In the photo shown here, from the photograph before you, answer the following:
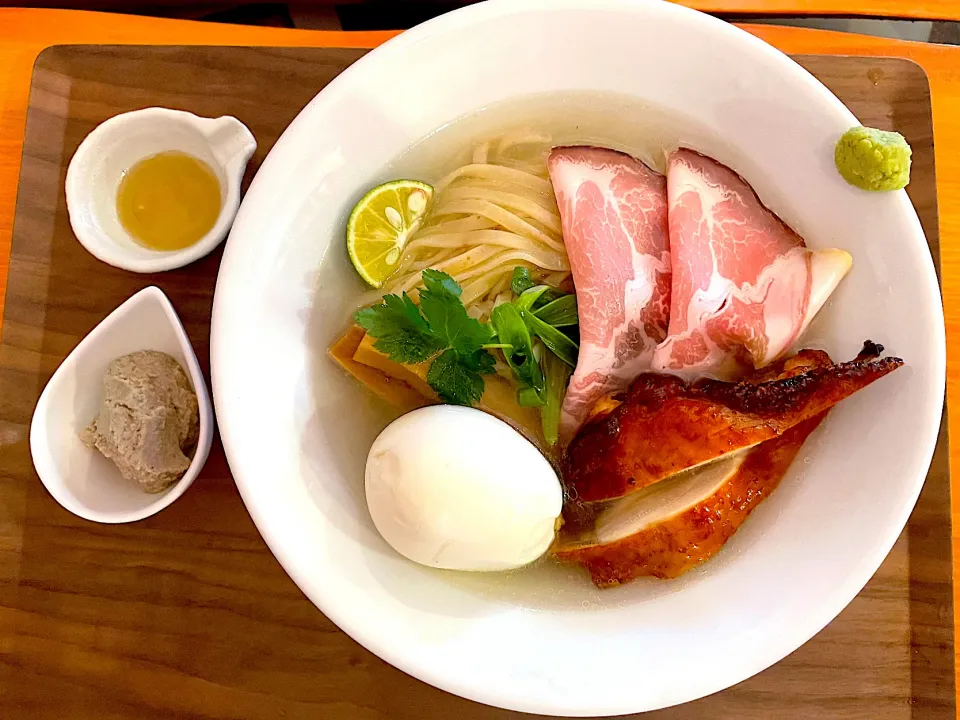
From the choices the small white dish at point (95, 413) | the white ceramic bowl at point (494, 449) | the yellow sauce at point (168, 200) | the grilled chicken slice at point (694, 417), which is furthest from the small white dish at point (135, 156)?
the grilled chicken slice at point (694, 417)

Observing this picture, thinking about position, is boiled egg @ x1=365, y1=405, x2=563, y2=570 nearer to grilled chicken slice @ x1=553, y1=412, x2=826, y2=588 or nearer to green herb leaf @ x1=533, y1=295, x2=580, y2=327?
grilled chicken slice @ x1=553, y1=412, x2=826, y2=588

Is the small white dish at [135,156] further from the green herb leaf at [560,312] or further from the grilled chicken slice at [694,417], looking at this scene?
the grilled chicken slice at [694,417]

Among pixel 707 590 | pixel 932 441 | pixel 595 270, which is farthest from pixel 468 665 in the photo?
pixel 932 441

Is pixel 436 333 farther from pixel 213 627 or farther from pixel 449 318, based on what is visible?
pixel 213 627

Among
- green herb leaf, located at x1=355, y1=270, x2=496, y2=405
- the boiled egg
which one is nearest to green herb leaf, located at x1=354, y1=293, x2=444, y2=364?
green herb leaf, located at x1=355, y1=270, x2=496, y2=405

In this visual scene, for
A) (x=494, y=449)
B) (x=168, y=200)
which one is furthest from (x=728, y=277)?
(x=168, y=200)

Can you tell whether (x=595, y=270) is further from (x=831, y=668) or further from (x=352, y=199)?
(x=831, y=668)
